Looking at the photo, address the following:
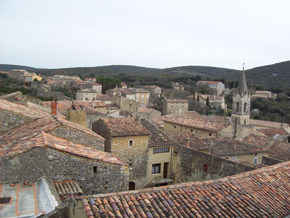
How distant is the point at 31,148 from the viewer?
6996 mm

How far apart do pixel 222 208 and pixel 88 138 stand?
575cm

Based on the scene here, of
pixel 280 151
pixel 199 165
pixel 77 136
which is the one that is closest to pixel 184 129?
pixel 280 151

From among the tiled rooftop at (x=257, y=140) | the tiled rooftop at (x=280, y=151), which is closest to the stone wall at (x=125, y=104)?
the tiled rooftop at (x=257, y=140)

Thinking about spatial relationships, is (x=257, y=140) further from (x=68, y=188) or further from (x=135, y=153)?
(x=68, y=188)

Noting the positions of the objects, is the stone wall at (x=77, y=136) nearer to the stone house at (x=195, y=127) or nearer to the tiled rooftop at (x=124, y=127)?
the tiled rooftop at (x=124, y=127)

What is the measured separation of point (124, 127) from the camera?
1493cm

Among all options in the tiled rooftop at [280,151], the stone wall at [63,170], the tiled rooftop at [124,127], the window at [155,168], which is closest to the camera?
the stone wall at [63,170]

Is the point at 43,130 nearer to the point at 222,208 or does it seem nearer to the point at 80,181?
the point at 80,181

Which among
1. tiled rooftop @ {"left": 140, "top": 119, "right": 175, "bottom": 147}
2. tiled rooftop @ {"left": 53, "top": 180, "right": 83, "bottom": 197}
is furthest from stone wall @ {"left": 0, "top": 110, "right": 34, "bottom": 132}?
tiled rooftop @ {"left": 140, "top": 119, "right": 175, "bottom": 147}

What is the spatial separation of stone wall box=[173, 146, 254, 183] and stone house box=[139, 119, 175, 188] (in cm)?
58

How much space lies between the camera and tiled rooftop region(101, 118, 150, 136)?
47.2 ft

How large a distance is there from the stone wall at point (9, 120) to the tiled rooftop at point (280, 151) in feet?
67.6

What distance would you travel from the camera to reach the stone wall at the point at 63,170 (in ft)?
22.8

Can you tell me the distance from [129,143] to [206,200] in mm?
8455
